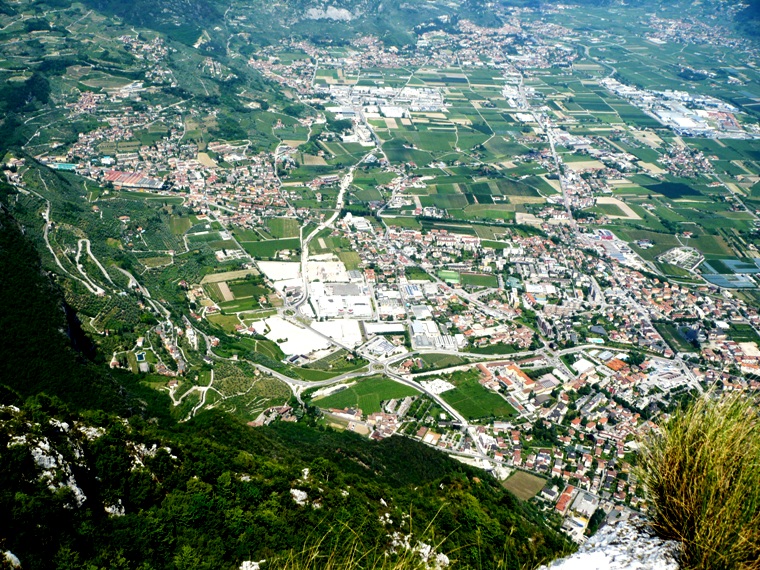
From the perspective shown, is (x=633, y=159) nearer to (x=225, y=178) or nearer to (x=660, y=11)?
(x=225, y=178)

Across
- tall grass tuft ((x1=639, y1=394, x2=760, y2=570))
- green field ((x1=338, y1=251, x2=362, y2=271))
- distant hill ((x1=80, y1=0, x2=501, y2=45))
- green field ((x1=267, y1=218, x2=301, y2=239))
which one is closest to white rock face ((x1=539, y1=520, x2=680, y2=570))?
tall grass tuft ((x1=639, y1=394, x2=760, y2=570))

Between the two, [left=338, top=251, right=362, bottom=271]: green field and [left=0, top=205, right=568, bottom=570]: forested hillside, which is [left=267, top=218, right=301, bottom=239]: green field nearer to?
[left=338, top=251, right=362, bottom=271]: green field

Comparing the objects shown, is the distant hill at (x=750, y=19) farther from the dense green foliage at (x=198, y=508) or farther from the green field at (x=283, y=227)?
the dense green foliage at (x=198, y=508)

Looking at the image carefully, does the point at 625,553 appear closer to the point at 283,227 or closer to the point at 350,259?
the point at 350,259

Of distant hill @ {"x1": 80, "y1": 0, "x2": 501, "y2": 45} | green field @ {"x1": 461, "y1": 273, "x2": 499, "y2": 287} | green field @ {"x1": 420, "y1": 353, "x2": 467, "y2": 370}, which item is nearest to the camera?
green field @ {"x1": 420, "y1": 353, "x2": 467, "y2": 370}

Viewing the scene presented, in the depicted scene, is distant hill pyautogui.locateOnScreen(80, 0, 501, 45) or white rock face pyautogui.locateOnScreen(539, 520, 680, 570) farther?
distant hill pyautogui.locateOnScreen(80, 0, 501, 45)
